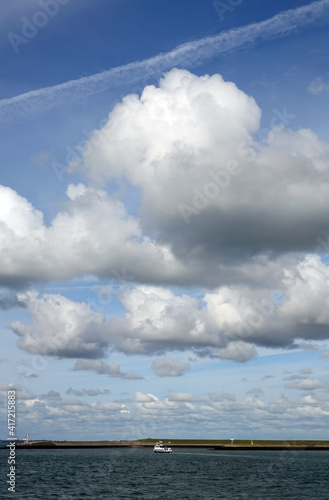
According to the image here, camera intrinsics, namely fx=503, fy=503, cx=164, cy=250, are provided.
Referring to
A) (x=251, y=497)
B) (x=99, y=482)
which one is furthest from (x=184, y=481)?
(x=251, y=497)

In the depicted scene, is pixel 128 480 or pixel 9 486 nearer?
pixel 9 486

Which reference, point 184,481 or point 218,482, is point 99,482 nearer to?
point 184,481

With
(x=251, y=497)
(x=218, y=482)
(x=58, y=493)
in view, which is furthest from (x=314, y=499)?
(x=58, y=493)

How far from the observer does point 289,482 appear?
117 m

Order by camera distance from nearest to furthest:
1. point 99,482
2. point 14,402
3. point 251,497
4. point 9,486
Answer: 1. point 14,402
2. point 251,497
3. point 9,486
4. point 99,482

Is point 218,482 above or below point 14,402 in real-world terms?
below

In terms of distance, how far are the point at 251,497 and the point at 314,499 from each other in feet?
36.5

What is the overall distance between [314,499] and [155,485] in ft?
109

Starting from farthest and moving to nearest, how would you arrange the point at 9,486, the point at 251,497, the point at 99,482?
1. the point at 99,482
2. the point at 9,486
3. the point at 251,497

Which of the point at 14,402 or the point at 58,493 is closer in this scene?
the point at 14,402

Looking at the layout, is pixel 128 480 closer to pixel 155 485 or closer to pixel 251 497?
pixel 155 485

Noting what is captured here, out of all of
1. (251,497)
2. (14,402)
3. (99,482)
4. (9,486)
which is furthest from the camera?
(99,482)

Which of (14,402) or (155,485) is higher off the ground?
(14,402)

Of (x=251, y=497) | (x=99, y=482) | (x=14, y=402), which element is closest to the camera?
(x=14, y=402)
